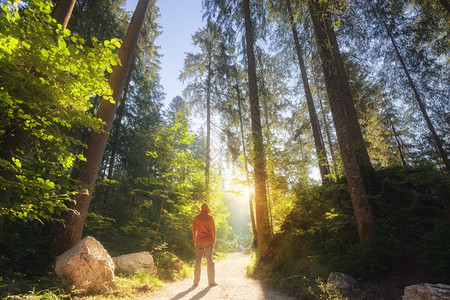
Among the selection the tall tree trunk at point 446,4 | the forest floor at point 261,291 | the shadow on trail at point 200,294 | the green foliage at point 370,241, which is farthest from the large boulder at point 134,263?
the tall tree trunk at point 446,4

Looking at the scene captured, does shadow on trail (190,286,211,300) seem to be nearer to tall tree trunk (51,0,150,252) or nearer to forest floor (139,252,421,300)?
forest floor (139,252,421,300)

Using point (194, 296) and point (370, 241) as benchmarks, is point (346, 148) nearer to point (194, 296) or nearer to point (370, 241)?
point (370, 241)

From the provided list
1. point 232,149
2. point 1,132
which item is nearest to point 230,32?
point 232,149

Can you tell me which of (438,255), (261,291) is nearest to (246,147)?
(261,291)

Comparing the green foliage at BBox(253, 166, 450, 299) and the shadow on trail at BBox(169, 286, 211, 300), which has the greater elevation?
the green foliage at BBox(253, 166, 450, 299)

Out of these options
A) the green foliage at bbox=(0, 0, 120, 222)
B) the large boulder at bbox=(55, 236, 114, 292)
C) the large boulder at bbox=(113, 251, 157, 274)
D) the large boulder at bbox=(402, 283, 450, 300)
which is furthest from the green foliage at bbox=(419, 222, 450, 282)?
the large boulder at bbox=(113, 251, 157, 274)

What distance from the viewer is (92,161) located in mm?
5559

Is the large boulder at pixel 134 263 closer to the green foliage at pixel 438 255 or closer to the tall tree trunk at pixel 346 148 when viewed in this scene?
the tall tree trunk at pixel 346 148

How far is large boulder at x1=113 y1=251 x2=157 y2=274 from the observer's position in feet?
19.2

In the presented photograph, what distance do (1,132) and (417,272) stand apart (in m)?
7.96

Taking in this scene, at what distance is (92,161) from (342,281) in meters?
6.67

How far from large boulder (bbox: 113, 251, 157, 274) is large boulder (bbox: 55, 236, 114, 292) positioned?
122 centimetres

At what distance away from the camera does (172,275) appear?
704 centimetres

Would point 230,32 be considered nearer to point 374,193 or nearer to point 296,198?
point 296,198
